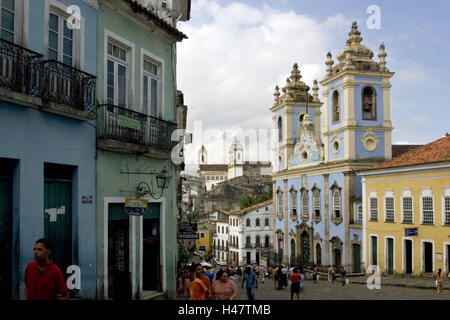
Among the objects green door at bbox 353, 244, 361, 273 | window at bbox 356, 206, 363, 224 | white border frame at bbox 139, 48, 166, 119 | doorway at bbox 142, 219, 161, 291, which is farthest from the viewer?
window at bbox 356, 206, 363, 224

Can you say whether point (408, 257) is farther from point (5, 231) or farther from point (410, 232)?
point (5, 231)

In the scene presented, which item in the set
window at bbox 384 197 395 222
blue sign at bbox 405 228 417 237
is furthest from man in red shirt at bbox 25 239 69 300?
window at bbox 384 197 395 222

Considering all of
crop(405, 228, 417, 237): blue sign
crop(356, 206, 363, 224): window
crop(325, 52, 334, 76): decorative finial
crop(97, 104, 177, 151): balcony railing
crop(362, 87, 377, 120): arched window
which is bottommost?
crop(405, 228, 417, 237): blue sign

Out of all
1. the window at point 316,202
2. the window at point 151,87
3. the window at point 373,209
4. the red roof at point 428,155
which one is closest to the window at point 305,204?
the window at point 316,202

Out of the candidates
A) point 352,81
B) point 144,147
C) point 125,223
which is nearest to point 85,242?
point 125,223

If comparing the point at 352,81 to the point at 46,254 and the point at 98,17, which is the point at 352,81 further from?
the point at 46,254

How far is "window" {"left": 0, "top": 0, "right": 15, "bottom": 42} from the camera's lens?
23.5ft

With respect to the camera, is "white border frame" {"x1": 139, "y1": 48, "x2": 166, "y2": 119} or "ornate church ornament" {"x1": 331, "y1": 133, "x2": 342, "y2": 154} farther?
"ornate church ornament" {"x1": 331, "y1": 133, "x2": 342, "y2": 154}

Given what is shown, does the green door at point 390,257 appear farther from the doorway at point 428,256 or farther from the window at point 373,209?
the doorway at point 428,256

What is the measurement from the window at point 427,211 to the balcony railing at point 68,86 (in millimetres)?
20727

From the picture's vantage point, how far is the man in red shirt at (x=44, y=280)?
5047 millimetres

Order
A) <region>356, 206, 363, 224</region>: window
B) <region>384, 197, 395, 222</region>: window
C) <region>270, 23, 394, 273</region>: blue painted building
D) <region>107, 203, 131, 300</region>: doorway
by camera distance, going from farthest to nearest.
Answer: <region>270, 23, 394, 273</region>: blue painted building
<region>356, 206, 363, 224</region>: window
<region>384, 197, 395, 222</region>: window
<region>107, 203, 131, 300</region>: doorway

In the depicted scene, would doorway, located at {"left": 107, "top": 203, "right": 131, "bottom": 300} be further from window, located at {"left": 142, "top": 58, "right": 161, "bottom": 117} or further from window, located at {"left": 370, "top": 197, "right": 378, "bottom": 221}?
window, located at {"left": 370, "top": 197, "right": 378, "bottom": 221}

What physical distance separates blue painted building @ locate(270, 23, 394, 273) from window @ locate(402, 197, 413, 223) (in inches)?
227
